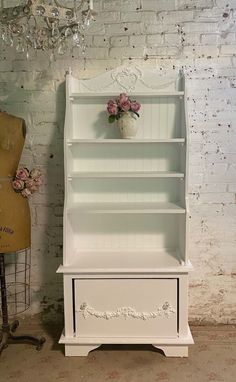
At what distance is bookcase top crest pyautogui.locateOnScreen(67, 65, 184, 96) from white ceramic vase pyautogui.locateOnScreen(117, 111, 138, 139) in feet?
0.75

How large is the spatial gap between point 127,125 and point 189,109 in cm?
48

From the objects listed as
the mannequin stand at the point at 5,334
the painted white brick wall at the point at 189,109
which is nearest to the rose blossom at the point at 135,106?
the painted white brick wall at the point at 189,109

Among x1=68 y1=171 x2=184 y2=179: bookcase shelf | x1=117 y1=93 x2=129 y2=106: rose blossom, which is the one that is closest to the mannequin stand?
x1=68 y1=171 x2=184 y2=179: bookcase shelf

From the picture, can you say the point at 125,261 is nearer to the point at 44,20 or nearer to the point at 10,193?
the point at 10,193

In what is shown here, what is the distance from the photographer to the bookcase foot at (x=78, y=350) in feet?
7.27

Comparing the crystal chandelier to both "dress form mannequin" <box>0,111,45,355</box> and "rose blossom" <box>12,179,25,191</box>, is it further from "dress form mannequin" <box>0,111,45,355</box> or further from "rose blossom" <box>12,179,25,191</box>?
"rose blossom" <box>12,179,25,191</box>

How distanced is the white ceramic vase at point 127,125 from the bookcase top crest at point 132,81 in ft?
0.75

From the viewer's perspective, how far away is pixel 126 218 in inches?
97.3

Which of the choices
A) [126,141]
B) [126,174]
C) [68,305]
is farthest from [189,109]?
[68,305]

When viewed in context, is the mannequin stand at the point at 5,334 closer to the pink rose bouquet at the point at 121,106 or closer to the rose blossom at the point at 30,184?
the rose blossom at the point at 30,184

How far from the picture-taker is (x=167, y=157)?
242cm

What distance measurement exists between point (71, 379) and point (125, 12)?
2210mm

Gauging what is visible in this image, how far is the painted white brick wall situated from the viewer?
2.37 metres

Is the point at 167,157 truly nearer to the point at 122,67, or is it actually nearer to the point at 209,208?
the point at 209,208
